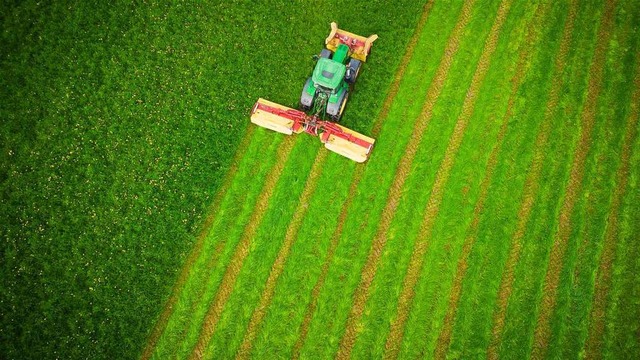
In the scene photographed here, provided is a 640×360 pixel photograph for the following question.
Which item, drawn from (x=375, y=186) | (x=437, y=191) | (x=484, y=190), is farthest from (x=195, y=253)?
(x=484, y=190)

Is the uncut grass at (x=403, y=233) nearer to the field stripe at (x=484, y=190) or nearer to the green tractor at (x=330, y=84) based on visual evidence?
the field stripe at (x=484, y=190)

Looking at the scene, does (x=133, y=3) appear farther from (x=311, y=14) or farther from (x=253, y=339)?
(x=253, y=339)

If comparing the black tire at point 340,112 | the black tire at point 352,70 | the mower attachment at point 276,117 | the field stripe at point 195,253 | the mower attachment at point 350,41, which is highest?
the mower attachment at point 350,41

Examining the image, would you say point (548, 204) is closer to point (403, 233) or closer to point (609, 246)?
point (609, 246)

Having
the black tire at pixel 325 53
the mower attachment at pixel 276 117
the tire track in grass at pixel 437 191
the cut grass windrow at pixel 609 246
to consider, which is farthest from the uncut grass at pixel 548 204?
the mower attachment at pixel 276 117

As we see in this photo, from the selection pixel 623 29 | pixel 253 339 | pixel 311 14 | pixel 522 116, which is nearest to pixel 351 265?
pixel 253 339

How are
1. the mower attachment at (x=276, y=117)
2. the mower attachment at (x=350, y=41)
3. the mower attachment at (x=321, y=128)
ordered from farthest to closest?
the mower attachment at (x=350, y=41), the mower attachment at (x=276, y=117), the mower attachment at (x=321, y=128)

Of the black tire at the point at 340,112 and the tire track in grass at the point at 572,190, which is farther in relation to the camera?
the black tire at the point at 340,112
